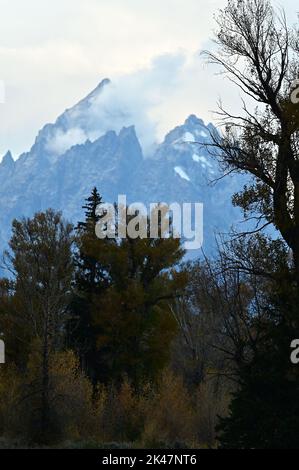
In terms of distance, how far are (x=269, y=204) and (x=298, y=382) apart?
176 inches

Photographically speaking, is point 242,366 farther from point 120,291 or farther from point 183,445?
point 120,291

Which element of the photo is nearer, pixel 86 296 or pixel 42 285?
pixel 42 285

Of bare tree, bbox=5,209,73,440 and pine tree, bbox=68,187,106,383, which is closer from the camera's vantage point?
bare tree, bbox=5,209,73,440

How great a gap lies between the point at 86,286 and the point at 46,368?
13.4 m

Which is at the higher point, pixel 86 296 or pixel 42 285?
pixel 42 285

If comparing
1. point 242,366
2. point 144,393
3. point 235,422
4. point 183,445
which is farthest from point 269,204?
point 144,393

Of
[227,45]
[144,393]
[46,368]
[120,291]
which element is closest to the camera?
[227,45]

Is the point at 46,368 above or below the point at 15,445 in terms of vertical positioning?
above

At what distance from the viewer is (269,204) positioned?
19516 millimetres

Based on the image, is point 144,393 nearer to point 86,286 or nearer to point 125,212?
point 86,286

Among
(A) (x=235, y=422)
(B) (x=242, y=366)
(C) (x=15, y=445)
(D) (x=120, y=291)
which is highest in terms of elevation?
Result: (D) (x=120, y=291)

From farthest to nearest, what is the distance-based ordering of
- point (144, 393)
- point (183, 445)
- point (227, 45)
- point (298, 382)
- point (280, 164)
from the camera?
point (144, 393)
point (183, 445)
point (227, 45)
point (280, 164)
point (298, 382)

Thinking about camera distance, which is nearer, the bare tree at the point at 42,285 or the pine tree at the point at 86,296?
the bare tree at the point at 42,285

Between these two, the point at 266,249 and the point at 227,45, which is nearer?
the point at 266,249
